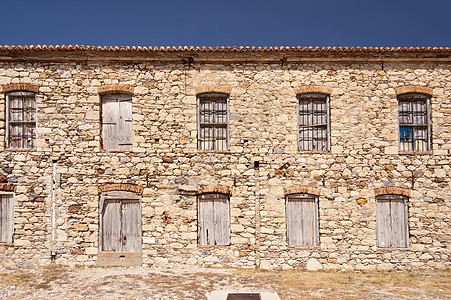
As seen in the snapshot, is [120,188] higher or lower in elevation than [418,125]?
lower

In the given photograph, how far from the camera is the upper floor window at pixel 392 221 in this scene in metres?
8.91

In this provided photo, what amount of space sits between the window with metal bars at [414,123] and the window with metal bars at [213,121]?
5522mm

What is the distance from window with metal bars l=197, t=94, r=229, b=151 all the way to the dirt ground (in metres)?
3.76

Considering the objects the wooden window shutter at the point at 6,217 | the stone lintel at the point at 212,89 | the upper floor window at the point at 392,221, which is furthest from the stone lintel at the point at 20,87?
the upper floor window at the point at 392,221

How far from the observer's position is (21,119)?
9070 mm

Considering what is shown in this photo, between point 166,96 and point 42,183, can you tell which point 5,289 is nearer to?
point 42,183

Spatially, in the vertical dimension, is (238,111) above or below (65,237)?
above

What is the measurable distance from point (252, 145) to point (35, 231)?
23.1ft

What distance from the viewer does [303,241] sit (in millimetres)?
8914

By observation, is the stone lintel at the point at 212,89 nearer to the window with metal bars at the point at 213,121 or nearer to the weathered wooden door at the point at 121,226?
the window with metal bars at the point at 213,121

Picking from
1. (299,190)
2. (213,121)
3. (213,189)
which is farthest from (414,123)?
(213,189)

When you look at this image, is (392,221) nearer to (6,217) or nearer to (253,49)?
(253,49)

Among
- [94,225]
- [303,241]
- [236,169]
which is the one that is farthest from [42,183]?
[303,241]

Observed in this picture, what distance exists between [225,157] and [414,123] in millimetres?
6106
